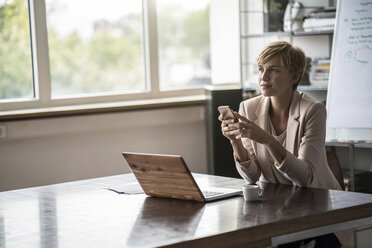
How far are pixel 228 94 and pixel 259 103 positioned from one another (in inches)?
75.5

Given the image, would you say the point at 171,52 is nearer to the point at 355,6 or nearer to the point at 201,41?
the point at 201,41

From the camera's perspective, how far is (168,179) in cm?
234

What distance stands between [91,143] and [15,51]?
0.87 metres

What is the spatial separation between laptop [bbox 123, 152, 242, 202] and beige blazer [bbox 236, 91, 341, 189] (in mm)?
287

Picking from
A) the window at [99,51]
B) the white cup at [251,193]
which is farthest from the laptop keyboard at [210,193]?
the window at [99,51]

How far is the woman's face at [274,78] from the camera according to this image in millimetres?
2859

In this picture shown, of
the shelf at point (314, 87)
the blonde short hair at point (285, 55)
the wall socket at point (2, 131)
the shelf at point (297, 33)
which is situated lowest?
the wall socket at point (2, 131)

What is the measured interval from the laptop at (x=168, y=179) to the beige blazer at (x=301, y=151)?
0.29 m

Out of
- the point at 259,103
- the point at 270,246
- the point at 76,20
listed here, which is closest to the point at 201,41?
the point at 76,20

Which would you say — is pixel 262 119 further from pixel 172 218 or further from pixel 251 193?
pixel 172 218

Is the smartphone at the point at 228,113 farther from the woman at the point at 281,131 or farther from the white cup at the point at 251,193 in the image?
the white cup at the point at 251,193

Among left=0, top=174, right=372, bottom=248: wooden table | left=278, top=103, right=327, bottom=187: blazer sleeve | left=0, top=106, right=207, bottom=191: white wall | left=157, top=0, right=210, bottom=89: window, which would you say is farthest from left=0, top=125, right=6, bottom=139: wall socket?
left=278, top=103, right=327, bottom=187: blazer sleeve

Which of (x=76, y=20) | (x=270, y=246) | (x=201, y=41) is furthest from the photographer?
(x=201, y=41)

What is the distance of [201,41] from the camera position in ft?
18.4
